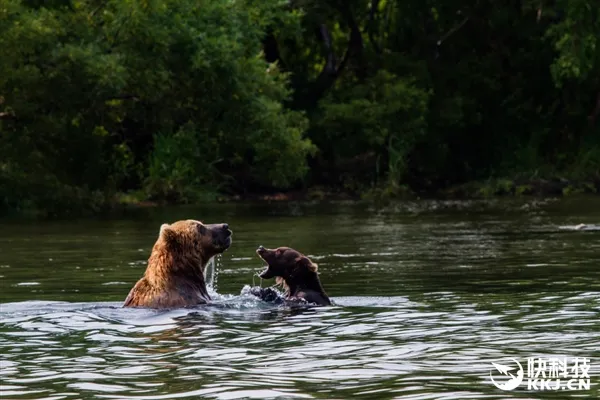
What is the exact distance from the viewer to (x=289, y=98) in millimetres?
44656

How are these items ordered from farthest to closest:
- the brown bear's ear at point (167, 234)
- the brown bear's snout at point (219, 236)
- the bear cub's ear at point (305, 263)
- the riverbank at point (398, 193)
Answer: the riverbank at point (398, 193) < the bear cub's ear at point (305, 263) < the brown bear's snout at point (219, 236) < the brown bear's ear at point (167, 234)

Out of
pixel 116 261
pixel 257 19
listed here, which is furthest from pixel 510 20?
pixel 116 261

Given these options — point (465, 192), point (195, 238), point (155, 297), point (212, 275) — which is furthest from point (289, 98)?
point (155, 297)

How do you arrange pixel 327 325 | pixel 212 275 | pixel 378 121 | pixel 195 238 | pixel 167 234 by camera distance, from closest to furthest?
pixel 327 325, pixel 167 234, pixel 195 238, pixel 212 275, pixel 378 121

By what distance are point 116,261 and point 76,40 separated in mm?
16823

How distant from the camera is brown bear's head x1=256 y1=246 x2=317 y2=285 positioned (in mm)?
14914

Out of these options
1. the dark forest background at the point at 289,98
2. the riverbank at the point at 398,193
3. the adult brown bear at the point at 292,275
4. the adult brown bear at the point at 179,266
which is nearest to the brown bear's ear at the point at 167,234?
the adult brown bear at the point at 179,266

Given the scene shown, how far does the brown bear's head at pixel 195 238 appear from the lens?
45.5 ft

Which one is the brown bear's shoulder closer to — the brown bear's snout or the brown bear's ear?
the brown bear's ear

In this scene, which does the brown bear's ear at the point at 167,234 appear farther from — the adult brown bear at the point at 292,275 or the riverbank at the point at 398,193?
the riverbank at the point at 398,193

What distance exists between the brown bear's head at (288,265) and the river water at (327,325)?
466 millimetres

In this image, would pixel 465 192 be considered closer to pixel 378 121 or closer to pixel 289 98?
pixel 378 121

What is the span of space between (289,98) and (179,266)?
102 ft

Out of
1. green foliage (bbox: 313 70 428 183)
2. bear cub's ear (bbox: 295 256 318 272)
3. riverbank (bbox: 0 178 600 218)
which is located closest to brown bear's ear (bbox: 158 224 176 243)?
bear cub's ear (bbox: 295 256 318 272)
